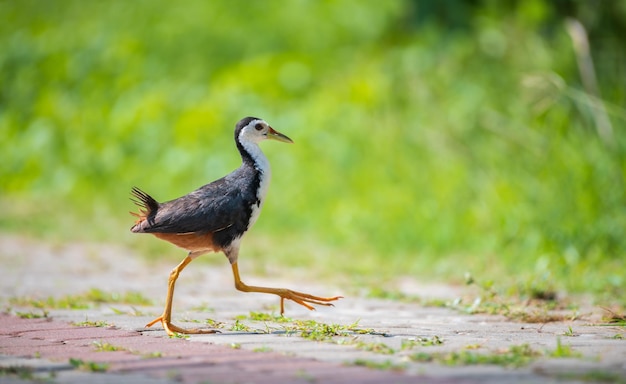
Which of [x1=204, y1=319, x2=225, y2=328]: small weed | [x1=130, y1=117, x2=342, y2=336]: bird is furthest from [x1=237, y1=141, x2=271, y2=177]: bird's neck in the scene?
[x1=204, y1=319, x2=225, y2=328]: small weed

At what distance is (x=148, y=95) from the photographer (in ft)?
53.6

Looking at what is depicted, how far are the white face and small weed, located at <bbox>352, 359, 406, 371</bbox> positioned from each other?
2.38 meters

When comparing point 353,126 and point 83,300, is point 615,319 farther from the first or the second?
point 353,126

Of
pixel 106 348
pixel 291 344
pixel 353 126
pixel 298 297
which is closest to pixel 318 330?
pixel 291 344

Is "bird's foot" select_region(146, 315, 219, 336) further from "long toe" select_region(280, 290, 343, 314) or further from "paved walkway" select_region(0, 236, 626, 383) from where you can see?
"long toe" select_region(280, 290, 343, 314)

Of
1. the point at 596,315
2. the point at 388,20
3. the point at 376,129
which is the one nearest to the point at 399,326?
the point at 596,315

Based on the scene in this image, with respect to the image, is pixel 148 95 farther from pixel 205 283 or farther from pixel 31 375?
pixel 31 375

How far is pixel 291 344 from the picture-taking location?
→ 4.82 m

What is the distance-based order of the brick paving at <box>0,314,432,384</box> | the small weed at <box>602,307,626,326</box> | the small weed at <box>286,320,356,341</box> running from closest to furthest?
the brick paving at <box>0,314,432,384</box> → the small weed at <box>286,320,356,341</box> → the small weed at <box>602,307,626,326</box>

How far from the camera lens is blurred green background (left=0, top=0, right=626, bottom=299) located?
30.6 ft

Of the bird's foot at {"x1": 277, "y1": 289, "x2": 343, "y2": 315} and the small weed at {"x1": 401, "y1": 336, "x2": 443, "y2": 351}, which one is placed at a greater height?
the bird's foot at {"x1": 277, "y1": 289, "x2": 343, "y2": 315}

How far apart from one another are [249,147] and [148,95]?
10.6 m

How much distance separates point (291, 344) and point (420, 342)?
0.66m

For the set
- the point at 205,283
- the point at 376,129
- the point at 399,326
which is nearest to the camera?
the point at 399,326
